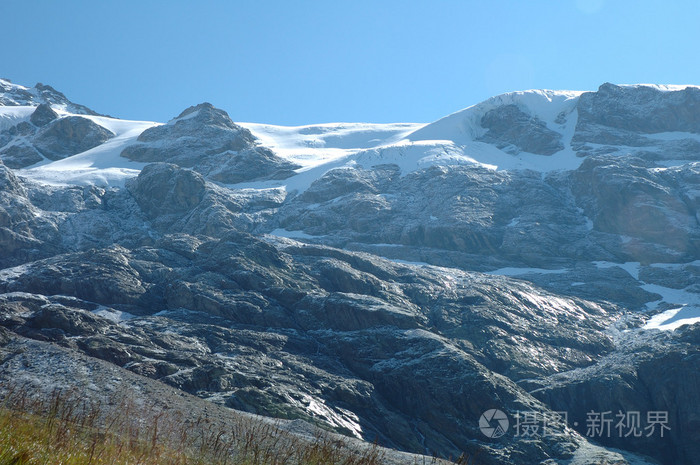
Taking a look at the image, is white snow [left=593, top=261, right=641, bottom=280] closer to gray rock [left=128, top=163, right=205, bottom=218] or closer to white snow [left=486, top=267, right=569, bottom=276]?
white snow [left=486, top=267, right=569, bottom=276]

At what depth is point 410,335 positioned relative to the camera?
6531 cm

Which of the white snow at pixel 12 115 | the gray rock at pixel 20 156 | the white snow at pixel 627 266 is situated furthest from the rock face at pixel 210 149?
the white snow at pixel 627 266

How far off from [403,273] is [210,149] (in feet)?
282

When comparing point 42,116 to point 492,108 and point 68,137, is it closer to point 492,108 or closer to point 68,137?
point 68,137

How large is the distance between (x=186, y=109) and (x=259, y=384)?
14823 centimetres

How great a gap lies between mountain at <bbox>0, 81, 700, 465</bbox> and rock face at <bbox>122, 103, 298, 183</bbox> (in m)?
0.67

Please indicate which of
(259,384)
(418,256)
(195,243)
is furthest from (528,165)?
(259,384)

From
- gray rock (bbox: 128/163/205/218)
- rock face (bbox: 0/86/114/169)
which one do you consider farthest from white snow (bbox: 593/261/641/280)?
rock face (bbox: 0/86/114/169)

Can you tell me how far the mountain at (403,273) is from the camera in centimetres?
5391

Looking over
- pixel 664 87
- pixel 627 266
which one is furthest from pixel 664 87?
pixel 627 266

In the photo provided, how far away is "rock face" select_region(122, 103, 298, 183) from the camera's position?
5733 inches

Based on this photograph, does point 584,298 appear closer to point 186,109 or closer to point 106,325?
point 106,325

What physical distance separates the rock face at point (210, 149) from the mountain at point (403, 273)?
674 millimetres

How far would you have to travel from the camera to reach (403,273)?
86.8 meters
